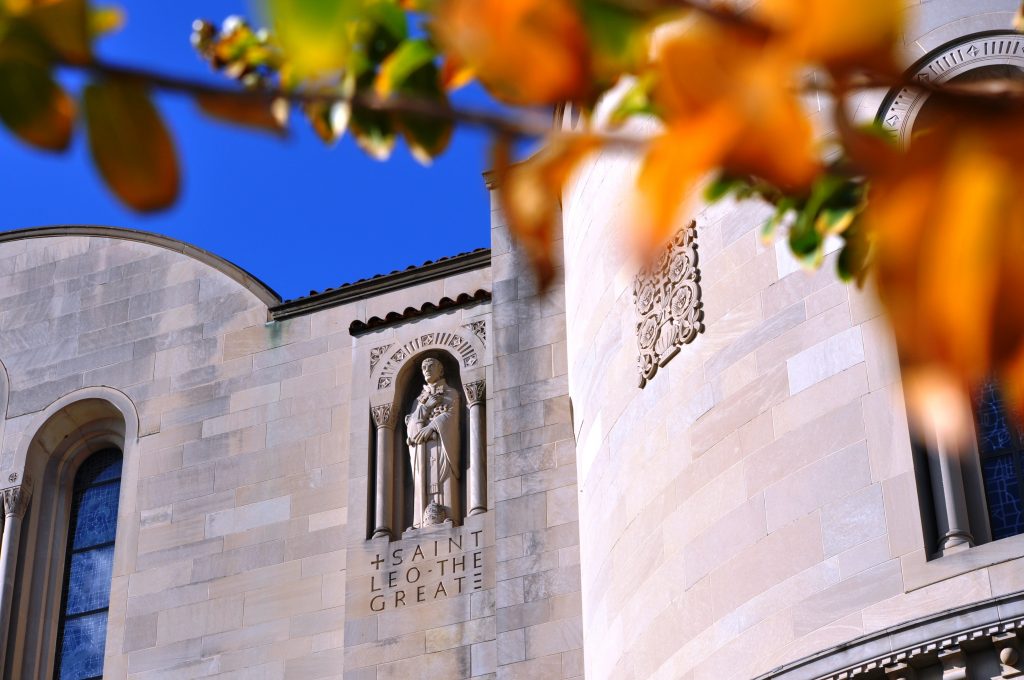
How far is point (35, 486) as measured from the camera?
20000mm

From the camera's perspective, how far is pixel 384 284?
1900cm

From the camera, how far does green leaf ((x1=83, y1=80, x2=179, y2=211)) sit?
7.97ft

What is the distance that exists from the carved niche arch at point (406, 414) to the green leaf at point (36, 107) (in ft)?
46.7

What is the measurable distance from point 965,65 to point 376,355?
8.14 m

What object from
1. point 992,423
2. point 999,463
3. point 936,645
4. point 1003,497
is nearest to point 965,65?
point 992,423

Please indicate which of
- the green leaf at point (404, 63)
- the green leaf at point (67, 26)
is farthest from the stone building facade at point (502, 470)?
the green leaf at point (67, 26)

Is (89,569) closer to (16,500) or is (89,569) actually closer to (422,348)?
(16,500)

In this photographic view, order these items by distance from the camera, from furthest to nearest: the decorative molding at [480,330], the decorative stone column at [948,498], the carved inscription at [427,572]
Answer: the decorative molding at [480,330] → the carved inscription at [427,572] → the decorative stone column at [948,498]

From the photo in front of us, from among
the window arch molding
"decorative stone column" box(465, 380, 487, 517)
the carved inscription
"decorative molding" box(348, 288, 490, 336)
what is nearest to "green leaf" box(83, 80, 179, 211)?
the carved inscription

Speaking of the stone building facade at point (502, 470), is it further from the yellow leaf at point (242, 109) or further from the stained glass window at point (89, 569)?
the yellow leaf at point (242, 109)

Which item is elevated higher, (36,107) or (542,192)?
(36,107)

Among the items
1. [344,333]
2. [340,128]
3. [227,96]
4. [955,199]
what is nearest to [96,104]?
[227,96]

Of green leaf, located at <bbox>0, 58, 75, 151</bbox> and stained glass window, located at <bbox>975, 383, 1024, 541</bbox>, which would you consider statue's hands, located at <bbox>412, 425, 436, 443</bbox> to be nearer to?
stained glass window, located at <bbox>975, 383, 1024, 541</bbox>

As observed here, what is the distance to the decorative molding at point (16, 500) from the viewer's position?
19.7m
